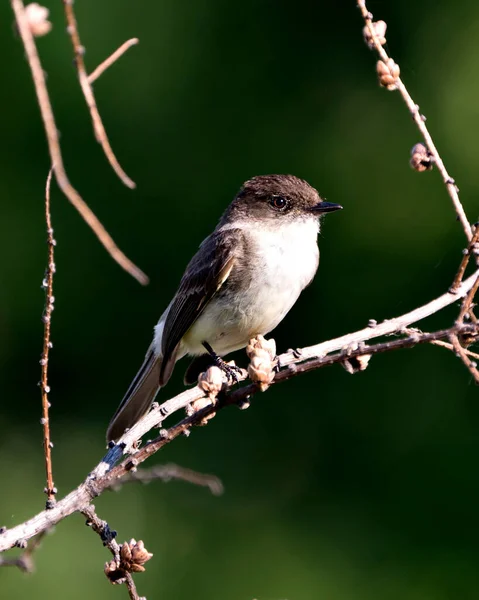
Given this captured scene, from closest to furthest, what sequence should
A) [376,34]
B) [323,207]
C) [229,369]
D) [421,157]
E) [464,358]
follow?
[464,358]
[376,34]
[421,157]
[229,369]
[323,207]

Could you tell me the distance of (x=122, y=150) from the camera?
6250 mm

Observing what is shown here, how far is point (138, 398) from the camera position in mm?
3062

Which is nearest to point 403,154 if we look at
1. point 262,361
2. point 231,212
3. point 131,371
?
point 131,371

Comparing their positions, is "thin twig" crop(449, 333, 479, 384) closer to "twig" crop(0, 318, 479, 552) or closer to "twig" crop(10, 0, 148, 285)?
"twig" crop(0, 318, 479, 552)

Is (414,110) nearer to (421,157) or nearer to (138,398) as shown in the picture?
(421,157)

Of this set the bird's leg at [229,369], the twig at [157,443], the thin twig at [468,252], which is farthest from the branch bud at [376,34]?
the bird's leg at [229,369]

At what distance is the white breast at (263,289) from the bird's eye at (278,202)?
8 centimetres

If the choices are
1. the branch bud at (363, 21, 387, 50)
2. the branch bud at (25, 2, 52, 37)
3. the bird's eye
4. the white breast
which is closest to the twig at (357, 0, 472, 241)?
the branch bud at (363, 21, 387, 50)

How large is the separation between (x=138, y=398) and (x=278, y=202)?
0.76 meters

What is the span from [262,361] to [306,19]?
5.72 metres

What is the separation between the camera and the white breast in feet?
9.75

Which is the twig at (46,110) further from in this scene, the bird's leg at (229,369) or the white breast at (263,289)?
the white breast at (263,289)

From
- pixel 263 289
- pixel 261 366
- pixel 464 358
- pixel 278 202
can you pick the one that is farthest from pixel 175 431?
pixel 278 202

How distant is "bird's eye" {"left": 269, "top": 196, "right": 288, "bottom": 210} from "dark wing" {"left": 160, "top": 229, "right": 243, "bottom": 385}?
15 centimetres
